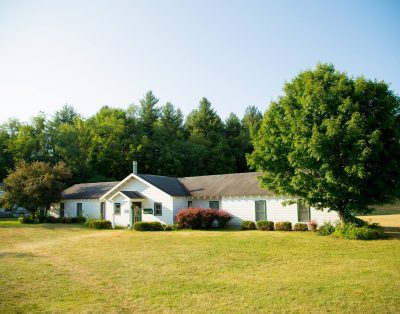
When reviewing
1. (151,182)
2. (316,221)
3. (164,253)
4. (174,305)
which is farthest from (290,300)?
(151,182)

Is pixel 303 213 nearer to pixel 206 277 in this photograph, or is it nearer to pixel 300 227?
pixel 300 227

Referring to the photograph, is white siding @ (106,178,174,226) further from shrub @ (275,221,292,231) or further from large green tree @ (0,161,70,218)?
shrub @ (275,221,292,231)

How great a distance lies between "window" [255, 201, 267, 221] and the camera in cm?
3067

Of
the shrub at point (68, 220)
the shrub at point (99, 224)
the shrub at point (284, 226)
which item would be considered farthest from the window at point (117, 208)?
the shrub at point (284, 226)

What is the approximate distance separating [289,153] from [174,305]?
16187 millimetres

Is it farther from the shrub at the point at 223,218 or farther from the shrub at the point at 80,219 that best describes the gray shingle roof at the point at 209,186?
the shrub at the point at 80,219

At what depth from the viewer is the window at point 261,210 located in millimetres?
30672

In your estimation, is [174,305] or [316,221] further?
[316,221]

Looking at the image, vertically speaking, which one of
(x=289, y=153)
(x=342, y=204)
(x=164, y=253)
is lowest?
(x=164, y=253)

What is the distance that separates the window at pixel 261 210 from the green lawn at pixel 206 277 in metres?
9.45

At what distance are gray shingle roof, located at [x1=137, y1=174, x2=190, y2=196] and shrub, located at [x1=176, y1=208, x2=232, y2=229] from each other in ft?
11.1

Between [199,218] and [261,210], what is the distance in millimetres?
5367

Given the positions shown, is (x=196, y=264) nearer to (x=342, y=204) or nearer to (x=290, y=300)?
(x=290, y=300)

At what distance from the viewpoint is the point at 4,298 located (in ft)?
34.2
